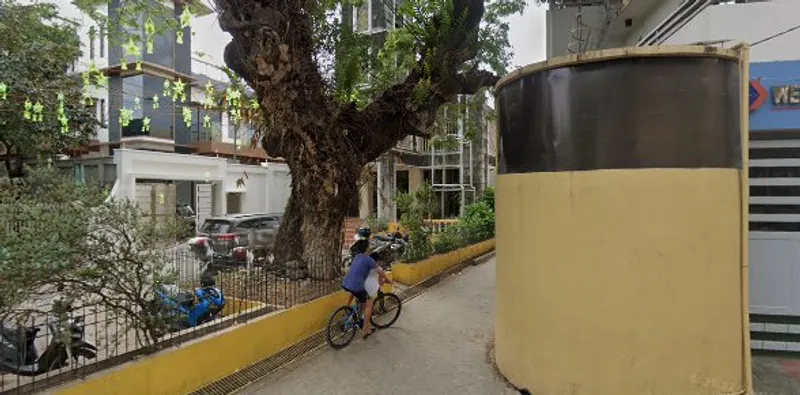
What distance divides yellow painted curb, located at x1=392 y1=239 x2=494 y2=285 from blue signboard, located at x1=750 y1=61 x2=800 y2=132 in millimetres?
6709

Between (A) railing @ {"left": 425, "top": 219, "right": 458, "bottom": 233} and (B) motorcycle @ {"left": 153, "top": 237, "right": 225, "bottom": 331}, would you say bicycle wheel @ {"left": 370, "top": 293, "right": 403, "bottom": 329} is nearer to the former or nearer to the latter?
(B) motorcycle @ {"left": 153, "top": 237, "right": 225, "bottom": 331}

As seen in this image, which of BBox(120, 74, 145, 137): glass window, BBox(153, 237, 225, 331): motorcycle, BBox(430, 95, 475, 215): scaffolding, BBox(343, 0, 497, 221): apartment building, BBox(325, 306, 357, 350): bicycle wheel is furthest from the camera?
BBox(430, 95, 475, 215): scaffolding

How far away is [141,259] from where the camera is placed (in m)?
4.82

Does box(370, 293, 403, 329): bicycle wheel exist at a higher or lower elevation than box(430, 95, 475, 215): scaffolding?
lower

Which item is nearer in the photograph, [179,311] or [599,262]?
[599,262]

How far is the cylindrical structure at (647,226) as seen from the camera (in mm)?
4492

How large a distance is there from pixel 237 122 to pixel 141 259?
21.4 feet

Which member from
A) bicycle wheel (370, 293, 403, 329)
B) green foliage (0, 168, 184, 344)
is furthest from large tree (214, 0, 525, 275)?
green foliage (0, 168, 184, 344)

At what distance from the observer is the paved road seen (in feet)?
18.0

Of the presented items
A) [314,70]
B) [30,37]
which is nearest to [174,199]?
[30,37]

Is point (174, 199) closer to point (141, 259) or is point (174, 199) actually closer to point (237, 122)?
point (237, 122)

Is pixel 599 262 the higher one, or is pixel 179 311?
pixel 599 262

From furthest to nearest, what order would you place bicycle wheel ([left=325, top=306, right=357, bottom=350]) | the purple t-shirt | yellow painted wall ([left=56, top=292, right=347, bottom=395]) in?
the purple t-shirt, bicycle wheel ([left=325, top=306, right=357, bottom=350]), yellow painted wall ([left=56, top=292, right=347, bottom=395])

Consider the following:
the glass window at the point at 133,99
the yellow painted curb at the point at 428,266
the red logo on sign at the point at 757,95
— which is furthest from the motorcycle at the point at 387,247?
the glass window at the point at 133,99
